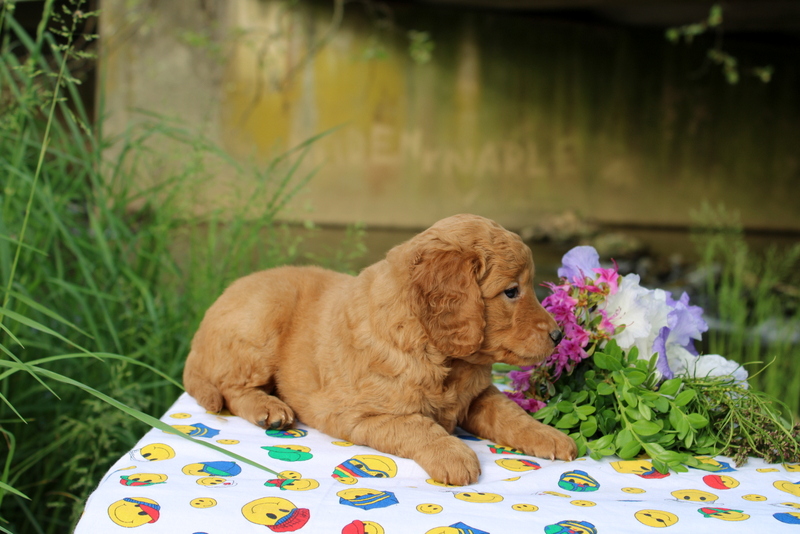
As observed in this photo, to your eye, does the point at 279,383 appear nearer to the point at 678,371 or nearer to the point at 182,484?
the point at 182,484

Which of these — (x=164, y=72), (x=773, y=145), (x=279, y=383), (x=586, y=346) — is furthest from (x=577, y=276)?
(x=773, y=145)

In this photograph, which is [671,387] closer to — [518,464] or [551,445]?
[551,445]

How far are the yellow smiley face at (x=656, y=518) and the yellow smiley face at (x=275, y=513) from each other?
0.77 m

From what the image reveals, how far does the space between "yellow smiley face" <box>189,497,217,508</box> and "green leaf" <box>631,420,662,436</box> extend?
120cm

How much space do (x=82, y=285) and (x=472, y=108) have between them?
739cm

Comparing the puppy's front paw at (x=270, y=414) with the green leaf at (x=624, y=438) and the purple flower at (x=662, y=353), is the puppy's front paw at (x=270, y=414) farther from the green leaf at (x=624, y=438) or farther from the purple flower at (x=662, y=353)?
the purple flower at (x=662, y=353)

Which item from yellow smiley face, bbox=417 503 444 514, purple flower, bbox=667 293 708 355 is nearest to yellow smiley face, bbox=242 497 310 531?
yellow smiley face, bbox=417 503 444 514

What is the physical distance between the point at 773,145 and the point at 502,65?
521 centimetres

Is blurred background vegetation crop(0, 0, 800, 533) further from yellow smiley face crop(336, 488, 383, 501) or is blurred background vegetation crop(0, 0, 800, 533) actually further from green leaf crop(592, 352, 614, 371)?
yellow smiley face crop(336, 488, 383, 501)

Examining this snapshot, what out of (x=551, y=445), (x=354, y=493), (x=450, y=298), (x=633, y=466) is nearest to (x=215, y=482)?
(x=354, y=493)

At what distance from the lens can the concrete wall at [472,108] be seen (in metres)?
8.37

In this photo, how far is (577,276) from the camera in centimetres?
224

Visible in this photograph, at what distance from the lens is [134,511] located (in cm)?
154

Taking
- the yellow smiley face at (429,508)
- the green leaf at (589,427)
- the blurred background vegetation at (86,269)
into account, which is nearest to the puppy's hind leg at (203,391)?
the blurred background vegetation at (86,269)
